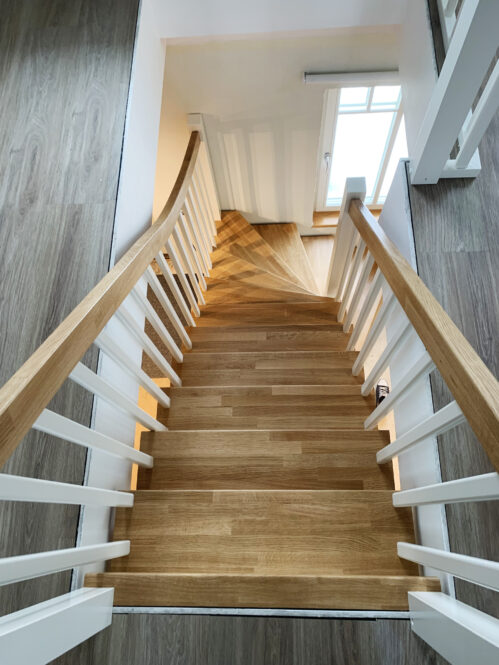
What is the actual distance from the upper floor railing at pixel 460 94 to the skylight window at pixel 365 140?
3244mm

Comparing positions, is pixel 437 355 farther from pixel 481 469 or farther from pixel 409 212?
pixel 409 212

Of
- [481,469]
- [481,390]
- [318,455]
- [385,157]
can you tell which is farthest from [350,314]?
[385,157]

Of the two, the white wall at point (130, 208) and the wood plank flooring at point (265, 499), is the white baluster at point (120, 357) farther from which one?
the wood plank flooring at point (265, 499)

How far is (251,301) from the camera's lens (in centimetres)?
401

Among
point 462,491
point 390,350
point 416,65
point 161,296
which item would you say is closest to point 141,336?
point 161,296

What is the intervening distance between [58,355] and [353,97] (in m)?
5.32

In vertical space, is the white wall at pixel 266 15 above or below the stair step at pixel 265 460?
above

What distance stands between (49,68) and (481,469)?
2685 mm

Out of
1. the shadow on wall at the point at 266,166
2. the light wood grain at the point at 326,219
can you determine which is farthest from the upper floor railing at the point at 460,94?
the light wood grain at the point at 326,219

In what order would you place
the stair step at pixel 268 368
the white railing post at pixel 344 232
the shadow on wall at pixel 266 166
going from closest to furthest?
the white railing post at pixel 344 232
the stair step at pixel 268 368
the shadow on wall at pixel 266 166

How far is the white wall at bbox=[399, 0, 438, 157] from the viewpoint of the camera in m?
2.47

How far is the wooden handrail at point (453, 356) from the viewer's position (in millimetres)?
1012

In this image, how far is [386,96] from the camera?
Answer: 5.59 metres

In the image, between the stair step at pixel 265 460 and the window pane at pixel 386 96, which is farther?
the window pane at pixel 386 96
